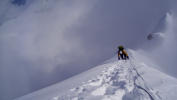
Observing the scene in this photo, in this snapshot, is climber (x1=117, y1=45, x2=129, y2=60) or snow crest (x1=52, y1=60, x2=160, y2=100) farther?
climber (x1=117, y1=45, x2=129, y2=60)

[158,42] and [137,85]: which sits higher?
[158,42]

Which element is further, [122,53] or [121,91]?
[122,53]

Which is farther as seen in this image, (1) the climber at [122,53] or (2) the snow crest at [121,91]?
(1) the climber at [122,53]

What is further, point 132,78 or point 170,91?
point 132,78

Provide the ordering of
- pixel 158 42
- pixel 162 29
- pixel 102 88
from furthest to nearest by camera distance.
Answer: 1. pixel 162 29
2. pixel 158 42
3. pixel 102 88

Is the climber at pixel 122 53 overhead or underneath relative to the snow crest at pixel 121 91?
overhead

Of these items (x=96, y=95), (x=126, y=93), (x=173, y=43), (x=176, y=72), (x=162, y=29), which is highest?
(x=162, y=29)

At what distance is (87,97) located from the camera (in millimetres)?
4871

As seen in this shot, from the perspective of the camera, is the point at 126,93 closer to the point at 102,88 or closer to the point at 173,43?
the point at 102,88

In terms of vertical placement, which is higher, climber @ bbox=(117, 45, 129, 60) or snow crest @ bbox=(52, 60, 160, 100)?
climber @ bbox=(117, 45, 129, 60)

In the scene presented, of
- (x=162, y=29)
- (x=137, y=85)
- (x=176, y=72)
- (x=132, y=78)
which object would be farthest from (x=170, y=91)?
(x=162, y=29)

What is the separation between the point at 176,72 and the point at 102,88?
3380cm

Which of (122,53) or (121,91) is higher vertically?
(122,53)

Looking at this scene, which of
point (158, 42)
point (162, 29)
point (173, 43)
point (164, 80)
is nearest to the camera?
point (164, 80)
